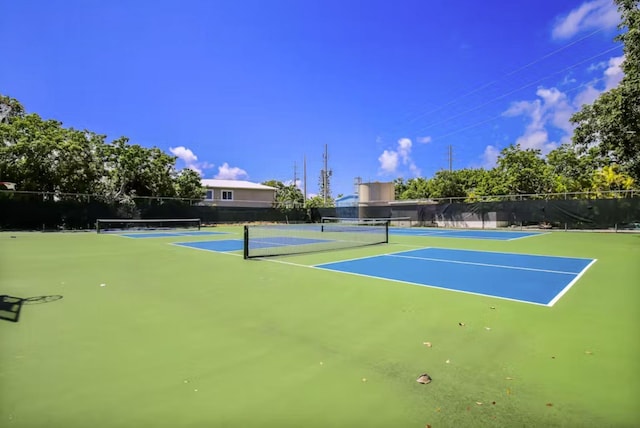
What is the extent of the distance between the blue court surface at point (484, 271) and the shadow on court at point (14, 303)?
5.54 meters

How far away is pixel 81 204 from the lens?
23531 millimetres

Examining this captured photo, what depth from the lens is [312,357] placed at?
3.64m

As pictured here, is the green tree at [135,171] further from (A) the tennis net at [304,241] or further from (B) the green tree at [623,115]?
(B) the green tree at [623,115]

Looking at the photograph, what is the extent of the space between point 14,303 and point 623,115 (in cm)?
2017

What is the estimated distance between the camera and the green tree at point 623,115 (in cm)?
1451

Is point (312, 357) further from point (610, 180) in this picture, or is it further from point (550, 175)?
point (550, 175)

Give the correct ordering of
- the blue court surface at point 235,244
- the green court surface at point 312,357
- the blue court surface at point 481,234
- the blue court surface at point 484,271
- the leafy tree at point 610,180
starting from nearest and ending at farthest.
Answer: the green court surface at point 312,357, the blue court surface at point 484,271, the blue court surface at point 235,244, the blue court surface at point 481,234, the leafy tree at point 610,180

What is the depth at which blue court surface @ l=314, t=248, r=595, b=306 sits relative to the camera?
22.0 feet

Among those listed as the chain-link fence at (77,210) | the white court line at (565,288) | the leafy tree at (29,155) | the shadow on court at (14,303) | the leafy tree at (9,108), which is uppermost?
the leafy tree at (9,108)

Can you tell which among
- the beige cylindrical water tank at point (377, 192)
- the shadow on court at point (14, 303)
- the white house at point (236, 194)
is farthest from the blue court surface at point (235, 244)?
the white house at point (236, 194)

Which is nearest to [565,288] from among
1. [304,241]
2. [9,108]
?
[304,241]

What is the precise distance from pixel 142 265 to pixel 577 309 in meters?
9.15

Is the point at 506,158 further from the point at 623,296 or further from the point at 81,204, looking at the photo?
the point at 81,204

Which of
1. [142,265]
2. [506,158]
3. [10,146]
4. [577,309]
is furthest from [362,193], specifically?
[577,309]
